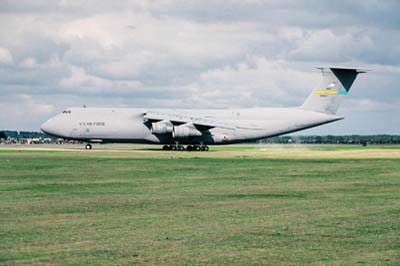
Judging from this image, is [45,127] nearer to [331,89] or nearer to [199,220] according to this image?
[331,89]

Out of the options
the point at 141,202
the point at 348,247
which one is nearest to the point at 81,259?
the point at 348,247

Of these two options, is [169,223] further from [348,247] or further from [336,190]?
[336,190]

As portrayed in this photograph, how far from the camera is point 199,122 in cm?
7400

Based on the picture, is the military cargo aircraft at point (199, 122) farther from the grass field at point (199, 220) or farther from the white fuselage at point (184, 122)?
the grass field at point (199, 220)

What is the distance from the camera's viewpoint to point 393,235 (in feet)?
48.5

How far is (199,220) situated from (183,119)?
5744 cm

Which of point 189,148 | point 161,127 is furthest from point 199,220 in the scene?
point 189,148

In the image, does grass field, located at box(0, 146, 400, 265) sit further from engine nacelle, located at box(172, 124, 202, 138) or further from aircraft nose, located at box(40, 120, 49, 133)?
aircraft nose, located at box(40, 120, 49, 133)

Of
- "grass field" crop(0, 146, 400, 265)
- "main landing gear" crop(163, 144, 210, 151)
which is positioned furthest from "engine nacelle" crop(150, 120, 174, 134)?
"grass field" crop(0, 146, 400, 265)

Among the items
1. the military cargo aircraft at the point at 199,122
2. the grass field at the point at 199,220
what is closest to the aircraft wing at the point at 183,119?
the military cargo aircraft at the point at 199,122

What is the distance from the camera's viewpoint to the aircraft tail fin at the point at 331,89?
7912 centimetres

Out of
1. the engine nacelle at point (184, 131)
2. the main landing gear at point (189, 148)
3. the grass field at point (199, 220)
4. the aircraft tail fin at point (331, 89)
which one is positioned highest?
the aircraft tail fin at point (331, 89)

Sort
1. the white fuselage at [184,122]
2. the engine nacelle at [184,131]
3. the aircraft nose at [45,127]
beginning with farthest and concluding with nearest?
the aircraft nose at [45,127]
the white fuselage at [184,122]
the engine nacelle at [184,131]

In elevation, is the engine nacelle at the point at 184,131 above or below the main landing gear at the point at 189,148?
above
